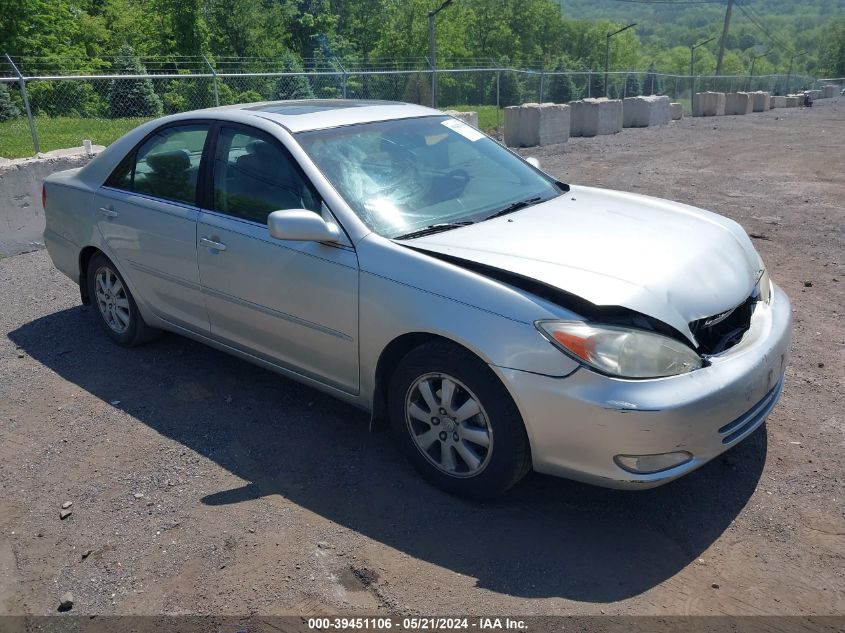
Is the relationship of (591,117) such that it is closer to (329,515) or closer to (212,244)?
(212,244)

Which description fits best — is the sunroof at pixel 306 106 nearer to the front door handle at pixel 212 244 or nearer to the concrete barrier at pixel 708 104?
the front door handle at pixel 212 244

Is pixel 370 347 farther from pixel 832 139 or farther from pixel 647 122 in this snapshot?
pixel 647 122

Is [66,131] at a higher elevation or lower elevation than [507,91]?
lower

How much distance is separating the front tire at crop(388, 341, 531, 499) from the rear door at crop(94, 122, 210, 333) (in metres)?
1.67

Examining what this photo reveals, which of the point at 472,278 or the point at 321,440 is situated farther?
the point at 321,440

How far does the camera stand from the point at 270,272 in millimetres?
3955

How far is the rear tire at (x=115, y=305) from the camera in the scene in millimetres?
5168

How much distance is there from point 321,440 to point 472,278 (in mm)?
1417

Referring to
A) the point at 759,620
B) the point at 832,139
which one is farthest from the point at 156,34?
the point at 759,620

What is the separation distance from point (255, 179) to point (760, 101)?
3745 cm

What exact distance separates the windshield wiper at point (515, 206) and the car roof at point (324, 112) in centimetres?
89

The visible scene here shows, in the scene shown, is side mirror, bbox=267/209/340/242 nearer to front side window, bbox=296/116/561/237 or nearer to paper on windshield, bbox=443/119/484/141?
front side window, bbox=296/116/561/237

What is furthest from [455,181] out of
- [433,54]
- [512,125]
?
[433,54]

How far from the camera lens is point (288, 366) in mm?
4094
